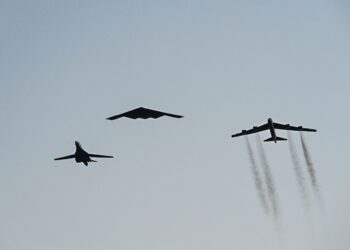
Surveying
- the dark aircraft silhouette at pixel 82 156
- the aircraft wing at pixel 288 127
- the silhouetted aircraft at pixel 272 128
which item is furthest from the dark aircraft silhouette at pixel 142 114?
the aircraft wing at pixel 288 127

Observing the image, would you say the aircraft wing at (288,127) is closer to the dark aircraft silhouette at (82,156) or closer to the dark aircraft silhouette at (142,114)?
the dark aircraft silhouette at (82,156)

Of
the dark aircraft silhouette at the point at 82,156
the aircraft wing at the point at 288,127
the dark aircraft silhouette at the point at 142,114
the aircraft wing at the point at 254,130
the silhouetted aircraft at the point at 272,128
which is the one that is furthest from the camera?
the aircraft wing at the point at 288,127

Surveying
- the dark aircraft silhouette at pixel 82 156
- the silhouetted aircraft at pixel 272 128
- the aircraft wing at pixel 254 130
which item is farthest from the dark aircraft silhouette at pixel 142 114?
the aircraft wing at pixel 254 130

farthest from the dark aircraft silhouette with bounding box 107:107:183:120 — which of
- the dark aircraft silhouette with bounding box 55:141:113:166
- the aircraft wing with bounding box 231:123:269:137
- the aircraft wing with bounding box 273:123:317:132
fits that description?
the aircraft wing with bounding box 273:123:317:132

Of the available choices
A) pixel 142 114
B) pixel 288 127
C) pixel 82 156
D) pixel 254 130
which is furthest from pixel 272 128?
pixel 82 156

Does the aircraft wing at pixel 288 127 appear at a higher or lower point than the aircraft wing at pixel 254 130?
lower

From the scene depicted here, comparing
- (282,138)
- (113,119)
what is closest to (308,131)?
(282,138)

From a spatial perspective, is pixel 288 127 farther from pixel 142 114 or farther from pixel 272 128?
pixel 142 114

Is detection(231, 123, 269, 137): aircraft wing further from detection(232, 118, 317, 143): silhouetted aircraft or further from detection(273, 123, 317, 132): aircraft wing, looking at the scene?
detection(273, 123, 317, 132): aircraft wing

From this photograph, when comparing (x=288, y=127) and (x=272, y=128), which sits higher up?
(x=288, y=127)

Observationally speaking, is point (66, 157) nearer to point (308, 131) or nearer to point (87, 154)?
point (87, 154)

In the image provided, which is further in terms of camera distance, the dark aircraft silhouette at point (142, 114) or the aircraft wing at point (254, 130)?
the aircraft wing at point (254, 130)

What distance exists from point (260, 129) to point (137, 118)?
3799 cm

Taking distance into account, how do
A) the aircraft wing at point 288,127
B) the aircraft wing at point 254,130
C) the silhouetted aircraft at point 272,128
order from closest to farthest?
the silhouetted aircraft at point 272,128 → the aircraft wing at point 254,130 → the aircraft wing at point 288,127
